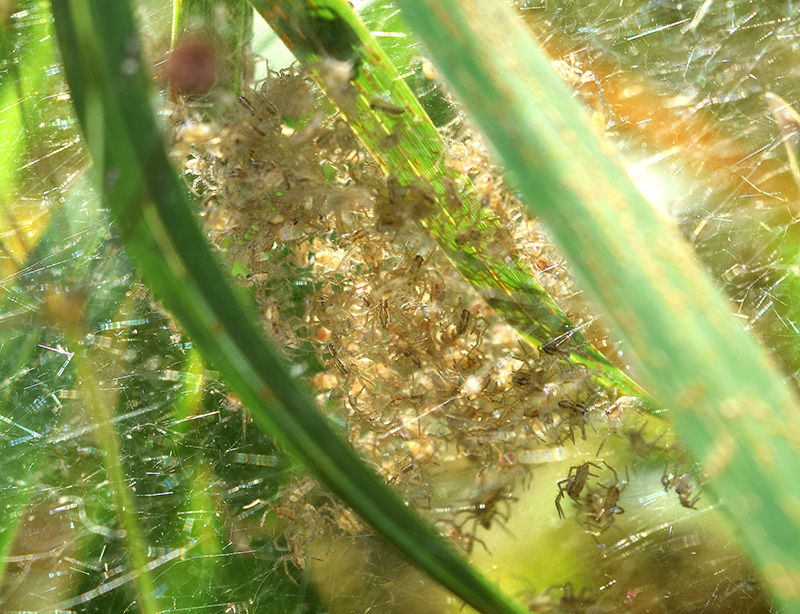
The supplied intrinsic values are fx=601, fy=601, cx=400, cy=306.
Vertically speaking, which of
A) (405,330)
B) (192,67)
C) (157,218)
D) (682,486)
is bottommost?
(682,486)

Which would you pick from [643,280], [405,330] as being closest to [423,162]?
[405,330]

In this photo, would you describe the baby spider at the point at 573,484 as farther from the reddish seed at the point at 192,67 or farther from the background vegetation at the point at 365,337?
the reddish seed at the point at 192,67

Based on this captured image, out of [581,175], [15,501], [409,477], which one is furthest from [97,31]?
[15,501]

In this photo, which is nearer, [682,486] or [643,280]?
[643,280]

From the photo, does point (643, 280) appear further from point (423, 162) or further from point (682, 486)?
point (682, 486)

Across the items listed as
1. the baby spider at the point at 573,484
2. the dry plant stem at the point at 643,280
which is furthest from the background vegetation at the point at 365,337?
the dry plant stem at the point at 643,280

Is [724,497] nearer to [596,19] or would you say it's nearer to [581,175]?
[581,175]
